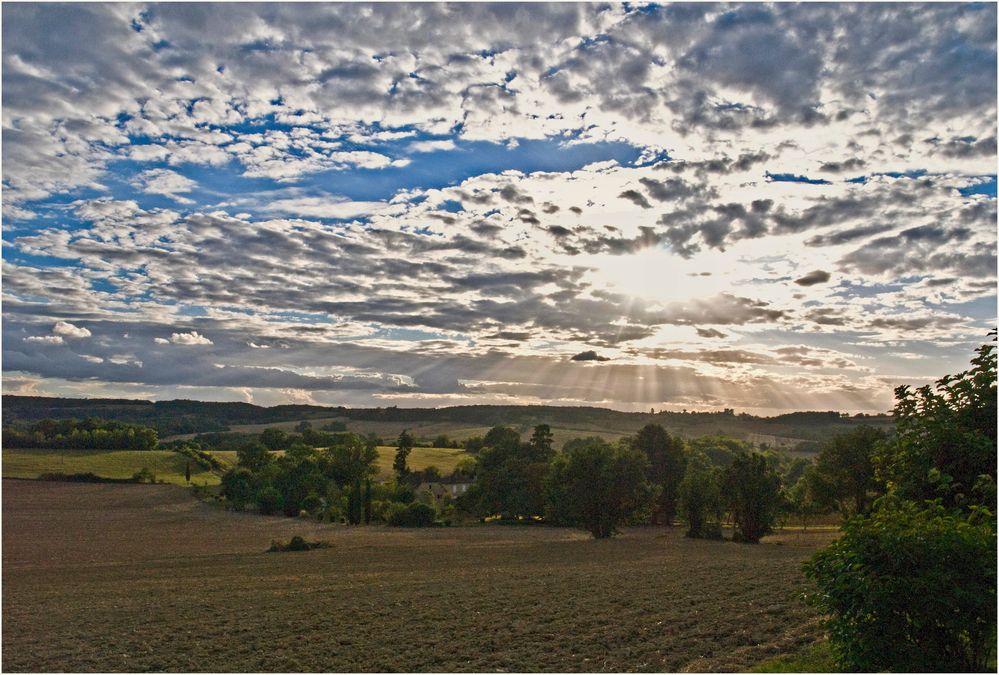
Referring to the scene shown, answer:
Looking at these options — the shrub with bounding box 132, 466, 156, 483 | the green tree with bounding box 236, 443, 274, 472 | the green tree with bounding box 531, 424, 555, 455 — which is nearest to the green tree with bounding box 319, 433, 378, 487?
the green tree with bounding box 236, 443, 274, 472

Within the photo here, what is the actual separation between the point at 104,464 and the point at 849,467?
119 meters

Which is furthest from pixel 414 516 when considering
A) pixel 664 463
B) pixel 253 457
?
pixel 253 457

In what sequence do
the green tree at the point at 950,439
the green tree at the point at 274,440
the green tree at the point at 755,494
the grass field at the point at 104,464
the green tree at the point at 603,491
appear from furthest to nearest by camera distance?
the green tree at the point at 274,440 → the grass field at the point at 104,464 → the green tree at the point at 603,491 → the green tree at the point at 755,494 → the green tree at the point at 950,439

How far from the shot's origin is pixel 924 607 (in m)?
9.40

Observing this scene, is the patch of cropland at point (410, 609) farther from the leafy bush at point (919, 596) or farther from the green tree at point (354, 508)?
the green tree at point (354, 508)

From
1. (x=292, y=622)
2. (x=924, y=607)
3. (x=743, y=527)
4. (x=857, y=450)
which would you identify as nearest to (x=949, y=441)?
(x=924, y=607)

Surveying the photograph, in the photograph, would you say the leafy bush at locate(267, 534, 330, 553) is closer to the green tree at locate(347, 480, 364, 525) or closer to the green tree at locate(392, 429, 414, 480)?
the green tree at locate(347, 480, 364, 525)

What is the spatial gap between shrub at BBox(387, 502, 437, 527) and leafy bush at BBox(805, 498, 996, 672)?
7935 centimetres

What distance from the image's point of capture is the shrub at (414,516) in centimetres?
8600

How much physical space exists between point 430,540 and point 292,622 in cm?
4451

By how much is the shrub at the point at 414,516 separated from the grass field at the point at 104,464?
50.6 m

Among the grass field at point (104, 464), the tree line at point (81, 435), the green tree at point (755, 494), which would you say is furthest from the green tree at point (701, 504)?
the tree line at point (81, 435)

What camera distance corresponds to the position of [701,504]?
64.0 m

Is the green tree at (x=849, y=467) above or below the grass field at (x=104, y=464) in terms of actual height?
above
